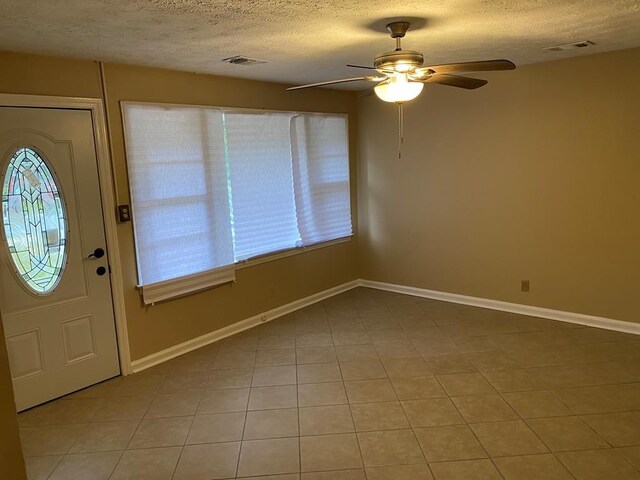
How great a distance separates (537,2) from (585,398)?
2479 mm

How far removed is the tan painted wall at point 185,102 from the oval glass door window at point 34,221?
1.43 ft

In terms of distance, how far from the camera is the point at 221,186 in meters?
4.33

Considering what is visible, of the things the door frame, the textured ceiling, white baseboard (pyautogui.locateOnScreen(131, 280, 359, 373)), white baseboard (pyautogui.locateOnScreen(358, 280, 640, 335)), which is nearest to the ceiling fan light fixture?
the textured ceiling

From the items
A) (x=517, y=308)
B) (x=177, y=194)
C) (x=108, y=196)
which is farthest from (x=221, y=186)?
(x=517, y=308)

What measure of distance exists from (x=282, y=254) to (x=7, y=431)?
3.40 m

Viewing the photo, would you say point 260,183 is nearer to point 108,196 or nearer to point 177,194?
point 177,194

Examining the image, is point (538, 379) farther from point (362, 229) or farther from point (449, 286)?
point (362, 229)

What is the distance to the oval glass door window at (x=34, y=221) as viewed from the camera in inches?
124

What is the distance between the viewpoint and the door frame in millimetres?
3340

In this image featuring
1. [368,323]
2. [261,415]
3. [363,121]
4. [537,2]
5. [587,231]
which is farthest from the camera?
[363,121]

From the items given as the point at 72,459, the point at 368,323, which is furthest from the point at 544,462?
the point at 72,459

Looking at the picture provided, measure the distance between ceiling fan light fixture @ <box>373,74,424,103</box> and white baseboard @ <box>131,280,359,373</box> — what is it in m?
2.75

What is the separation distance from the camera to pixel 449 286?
5.37 metres

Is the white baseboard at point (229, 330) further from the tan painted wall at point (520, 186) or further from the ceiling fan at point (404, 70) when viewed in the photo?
→ the ceiling fan at point (404, 70)
